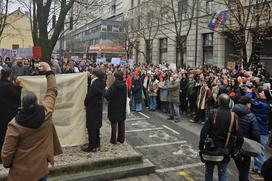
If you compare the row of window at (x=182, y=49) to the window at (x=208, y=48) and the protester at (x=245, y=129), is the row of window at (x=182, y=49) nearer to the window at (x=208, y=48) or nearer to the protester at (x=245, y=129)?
the window at (x=208, y=48)

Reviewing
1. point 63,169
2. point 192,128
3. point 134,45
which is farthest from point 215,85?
point 134,45

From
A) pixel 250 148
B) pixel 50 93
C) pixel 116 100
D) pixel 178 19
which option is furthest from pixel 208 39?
pixel 50 93

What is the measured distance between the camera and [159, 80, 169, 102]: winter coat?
1319 cm

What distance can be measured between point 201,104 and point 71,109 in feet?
18.0

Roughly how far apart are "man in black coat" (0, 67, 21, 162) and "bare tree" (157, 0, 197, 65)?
760 inches

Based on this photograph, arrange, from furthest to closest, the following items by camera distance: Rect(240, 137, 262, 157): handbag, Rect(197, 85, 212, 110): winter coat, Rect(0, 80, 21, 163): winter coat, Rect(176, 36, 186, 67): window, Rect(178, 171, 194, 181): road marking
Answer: Rect(176, 36, 186, 67): window < Rect(197, 85, 212, 110): winter coat < Rect(178, 171, 194, 181): road marking < Rect(0, 80, 21, 163): winter coat < Rect(240, 137, 262, 157): handbag

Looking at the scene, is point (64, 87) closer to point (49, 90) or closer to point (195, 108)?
point (49, 90)

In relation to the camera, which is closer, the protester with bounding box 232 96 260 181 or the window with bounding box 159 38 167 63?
the protester with bounding box 232 96 260 181

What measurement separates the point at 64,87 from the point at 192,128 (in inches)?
203

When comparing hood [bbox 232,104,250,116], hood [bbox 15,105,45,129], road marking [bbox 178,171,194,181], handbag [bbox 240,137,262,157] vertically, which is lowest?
road marking [bbox 178,171,194,181]

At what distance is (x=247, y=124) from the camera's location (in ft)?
18.3

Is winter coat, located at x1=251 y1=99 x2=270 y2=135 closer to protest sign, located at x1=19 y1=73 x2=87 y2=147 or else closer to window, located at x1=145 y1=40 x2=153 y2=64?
protest sign, located at x1=19 y1=73 x2=87 y2=147

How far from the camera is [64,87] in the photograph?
719cm

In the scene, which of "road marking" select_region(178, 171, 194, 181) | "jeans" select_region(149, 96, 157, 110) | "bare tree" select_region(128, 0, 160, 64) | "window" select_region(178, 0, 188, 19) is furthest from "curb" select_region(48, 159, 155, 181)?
"bare tree" select_region(128, 0, 160, 64)
